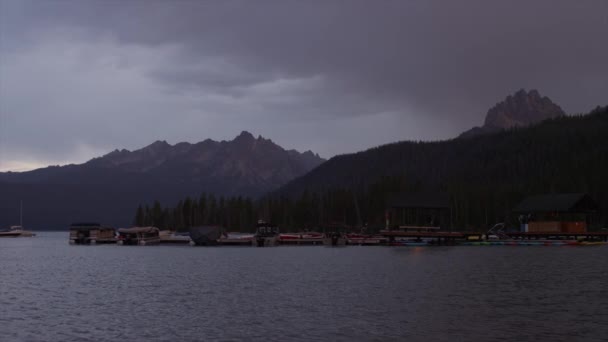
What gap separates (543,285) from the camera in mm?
64125

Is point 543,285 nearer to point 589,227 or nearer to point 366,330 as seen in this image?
point 366,330

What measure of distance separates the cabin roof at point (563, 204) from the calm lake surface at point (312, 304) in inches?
2970

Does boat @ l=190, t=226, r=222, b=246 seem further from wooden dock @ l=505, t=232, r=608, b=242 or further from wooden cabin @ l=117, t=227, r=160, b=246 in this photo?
wooden dock @ l=505, t=232, r=608, b=242

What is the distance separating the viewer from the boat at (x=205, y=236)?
568 feet

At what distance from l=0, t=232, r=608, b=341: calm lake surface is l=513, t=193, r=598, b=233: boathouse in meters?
76.0

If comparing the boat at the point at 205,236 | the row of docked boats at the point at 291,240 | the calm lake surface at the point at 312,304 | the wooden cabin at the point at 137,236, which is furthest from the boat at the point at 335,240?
the calm lake surface at the point at 312,304

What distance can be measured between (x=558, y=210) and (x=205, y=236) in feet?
291

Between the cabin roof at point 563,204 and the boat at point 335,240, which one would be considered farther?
the boat at point 335,240

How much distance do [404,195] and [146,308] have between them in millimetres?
119620

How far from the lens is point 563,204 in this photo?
158000mm

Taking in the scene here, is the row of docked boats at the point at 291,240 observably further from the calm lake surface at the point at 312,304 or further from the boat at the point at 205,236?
the calm lake surface at the point at 312,304

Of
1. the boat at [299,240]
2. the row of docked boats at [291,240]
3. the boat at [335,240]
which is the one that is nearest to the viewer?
the row of docked boats at [291,240]

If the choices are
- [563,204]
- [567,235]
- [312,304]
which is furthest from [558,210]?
[312,304]

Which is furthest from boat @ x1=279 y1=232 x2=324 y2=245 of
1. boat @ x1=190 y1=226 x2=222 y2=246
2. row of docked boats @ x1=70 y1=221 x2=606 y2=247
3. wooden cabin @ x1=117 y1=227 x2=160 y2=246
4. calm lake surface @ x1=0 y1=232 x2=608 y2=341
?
calm lake surface @ x1=0 y1=232 x2=608 y2=341
